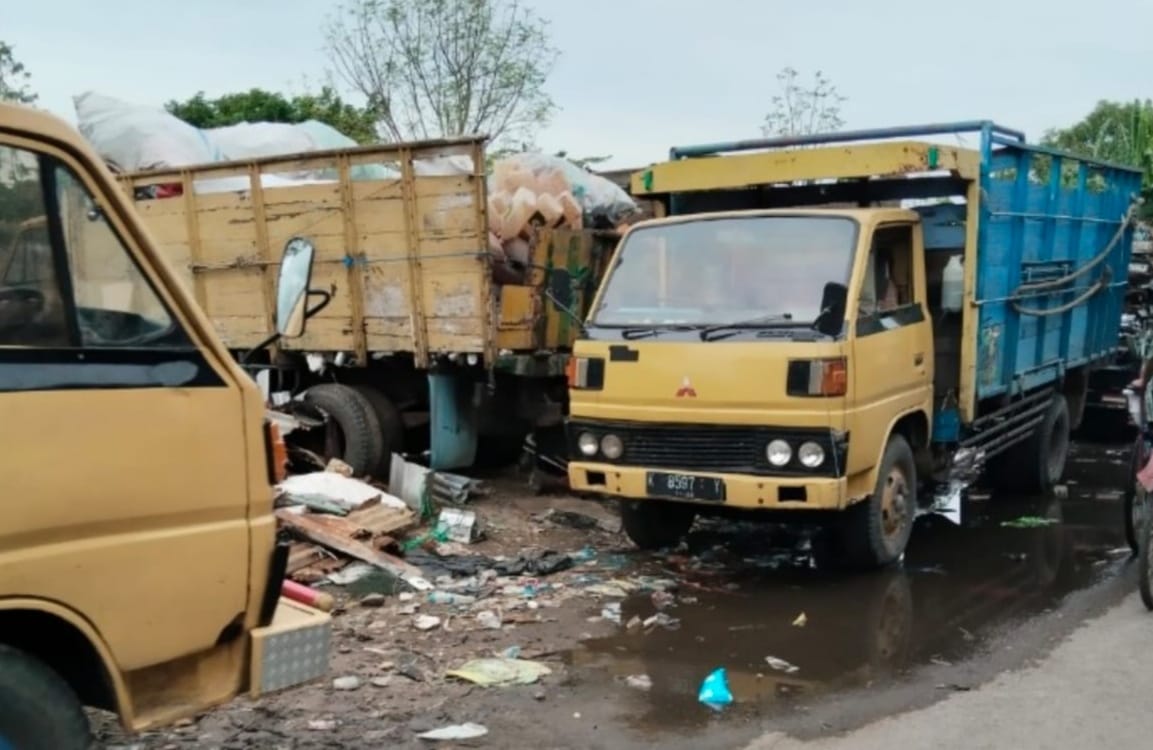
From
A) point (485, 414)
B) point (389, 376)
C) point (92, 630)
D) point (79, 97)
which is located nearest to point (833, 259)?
point (485, 414)

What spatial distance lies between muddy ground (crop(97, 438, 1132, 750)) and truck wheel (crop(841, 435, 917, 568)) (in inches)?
6.1

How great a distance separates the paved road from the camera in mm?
4477

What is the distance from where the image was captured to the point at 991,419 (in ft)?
26.5

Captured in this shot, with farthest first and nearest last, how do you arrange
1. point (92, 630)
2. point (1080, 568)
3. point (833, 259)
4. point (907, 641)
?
point (1080, 568)
point (833, 259)
point (907, 641)
point (92, 630)

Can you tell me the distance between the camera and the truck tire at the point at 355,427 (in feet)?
28.4

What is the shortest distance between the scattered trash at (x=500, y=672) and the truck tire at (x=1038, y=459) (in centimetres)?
554

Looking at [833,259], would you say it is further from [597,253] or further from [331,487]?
[331,487]

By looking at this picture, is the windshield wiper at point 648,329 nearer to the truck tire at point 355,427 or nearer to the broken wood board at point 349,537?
the broken wood board at point 349,537

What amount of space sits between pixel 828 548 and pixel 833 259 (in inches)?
68.9

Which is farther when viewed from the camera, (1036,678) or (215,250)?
(215,250)

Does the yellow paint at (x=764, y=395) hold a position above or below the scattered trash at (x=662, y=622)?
above

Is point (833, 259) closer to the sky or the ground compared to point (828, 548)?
closer to the sky

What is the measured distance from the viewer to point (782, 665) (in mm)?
5480

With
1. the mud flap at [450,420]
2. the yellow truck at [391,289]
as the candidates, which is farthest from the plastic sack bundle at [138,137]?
the mud flap at [450,420]
